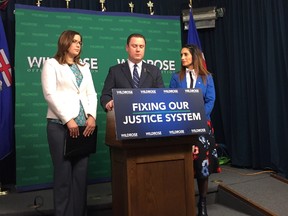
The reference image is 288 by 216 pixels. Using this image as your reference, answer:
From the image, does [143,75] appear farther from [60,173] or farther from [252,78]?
[252,78]

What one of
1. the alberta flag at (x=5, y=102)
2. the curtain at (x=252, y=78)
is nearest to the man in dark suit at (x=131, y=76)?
the alberta flag at (x=5, y=102)

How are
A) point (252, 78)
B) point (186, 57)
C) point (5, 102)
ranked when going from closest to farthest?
point (186, 57) → point (5, 102) → point (252, 78)

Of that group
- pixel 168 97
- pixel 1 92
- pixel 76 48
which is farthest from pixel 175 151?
pixel 1 92

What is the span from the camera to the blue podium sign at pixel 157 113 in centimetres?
172

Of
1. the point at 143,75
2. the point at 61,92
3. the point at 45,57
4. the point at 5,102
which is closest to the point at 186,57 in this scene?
the point at 143,75

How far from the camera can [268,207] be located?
2.76 metres

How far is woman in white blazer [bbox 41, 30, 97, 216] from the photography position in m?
2.06

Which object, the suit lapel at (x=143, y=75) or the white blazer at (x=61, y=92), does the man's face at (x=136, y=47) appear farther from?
the white blazer at (x=61, y=92)

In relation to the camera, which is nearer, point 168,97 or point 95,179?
point 168,97

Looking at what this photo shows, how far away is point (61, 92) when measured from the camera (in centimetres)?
210

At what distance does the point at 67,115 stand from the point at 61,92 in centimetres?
17

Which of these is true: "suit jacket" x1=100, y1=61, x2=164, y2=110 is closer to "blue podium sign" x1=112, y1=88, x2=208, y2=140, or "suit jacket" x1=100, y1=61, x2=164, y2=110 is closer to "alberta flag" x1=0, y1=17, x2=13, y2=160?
"blue podium sign" x1=112, y1=88, x2=208, y2=140

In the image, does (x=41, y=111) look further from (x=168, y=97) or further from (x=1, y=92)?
(x=168, y=97)

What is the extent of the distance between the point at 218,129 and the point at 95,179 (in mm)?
1979
